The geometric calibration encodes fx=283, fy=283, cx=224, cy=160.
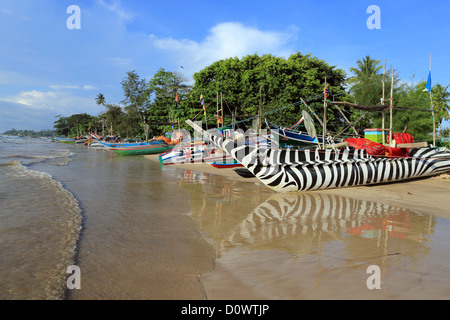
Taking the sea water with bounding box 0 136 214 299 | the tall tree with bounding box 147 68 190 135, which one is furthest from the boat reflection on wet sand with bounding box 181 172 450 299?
the tall tree with bounding box 147 68 190 135

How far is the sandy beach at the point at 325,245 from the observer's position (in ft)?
11.6

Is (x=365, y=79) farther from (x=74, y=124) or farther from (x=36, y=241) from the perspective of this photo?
(x=74, y=124)

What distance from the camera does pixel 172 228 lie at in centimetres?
609

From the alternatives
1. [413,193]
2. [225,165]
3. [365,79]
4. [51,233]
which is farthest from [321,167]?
[365,79]

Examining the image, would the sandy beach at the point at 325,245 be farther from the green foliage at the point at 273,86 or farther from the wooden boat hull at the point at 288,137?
the green foliage at the point at 273,86

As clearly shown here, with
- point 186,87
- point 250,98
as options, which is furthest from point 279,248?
point 186,87

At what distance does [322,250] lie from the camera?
4770mm

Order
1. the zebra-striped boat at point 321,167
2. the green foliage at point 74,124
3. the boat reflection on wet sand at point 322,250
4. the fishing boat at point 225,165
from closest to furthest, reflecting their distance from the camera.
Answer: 1. the boat reflection on wet sand at point 322,250
2. the zebra-striped boat at point 321,167
3. the fishing boat at point 225,165
4. the green foliage at point 74,124

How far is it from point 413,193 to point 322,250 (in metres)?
7.13

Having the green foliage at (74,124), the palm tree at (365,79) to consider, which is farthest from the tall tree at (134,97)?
the green foliage at (74,124)

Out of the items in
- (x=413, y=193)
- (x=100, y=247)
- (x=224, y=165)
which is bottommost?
(x=100, y=247)

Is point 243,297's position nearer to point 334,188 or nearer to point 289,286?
point 289,286

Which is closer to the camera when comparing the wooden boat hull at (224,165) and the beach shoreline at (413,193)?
the beach shoreline at (413,193)

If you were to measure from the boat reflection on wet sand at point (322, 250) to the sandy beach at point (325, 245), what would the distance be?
13 mm
